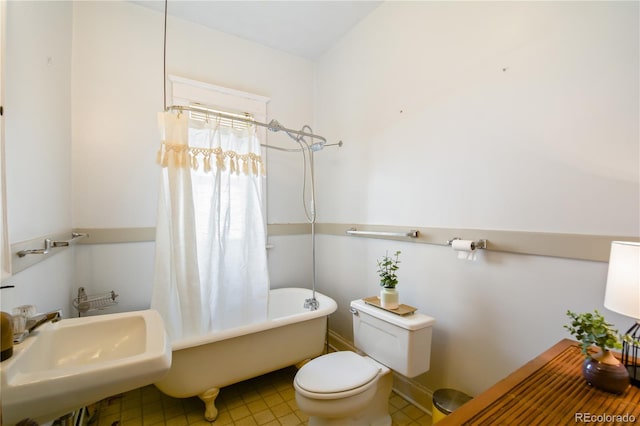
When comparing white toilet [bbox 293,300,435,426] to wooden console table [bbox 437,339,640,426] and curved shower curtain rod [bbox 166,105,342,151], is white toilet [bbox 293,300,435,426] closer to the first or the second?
wooden console table [bbox 437,339,640,426]

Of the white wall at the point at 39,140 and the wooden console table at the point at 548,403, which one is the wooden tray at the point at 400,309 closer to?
the wooden console table at the point at 548,403

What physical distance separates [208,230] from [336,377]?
112 centimetres

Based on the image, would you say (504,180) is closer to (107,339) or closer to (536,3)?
(536,3)

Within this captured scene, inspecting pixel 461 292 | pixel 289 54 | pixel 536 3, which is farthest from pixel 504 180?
pixel 289 54

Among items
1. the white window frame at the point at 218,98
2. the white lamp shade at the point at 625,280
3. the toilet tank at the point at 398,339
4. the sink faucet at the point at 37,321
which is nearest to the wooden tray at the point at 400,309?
the toilet tank at the point at 398,339

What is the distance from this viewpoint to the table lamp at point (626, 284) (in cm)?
81

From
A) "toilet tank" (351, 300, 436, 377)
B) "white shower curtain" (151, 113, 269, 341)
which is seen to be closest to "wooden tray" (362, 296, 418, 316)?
"toilet tank" (351, 300, 436, 377)

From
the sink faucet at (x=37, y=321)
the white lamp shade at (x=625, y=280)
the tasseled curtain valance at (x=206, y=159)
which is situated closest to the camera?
the white lamp shade at (x=625, y=280)

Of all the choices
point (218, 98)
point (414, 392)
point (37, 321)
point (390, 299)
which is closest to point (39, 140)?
point (37, 321)

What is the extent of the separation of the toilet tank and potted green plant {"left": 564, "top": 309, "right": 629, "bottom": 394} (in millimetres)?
691

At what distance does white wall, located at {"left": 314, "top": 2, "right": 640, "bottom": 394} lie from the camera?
111 cm

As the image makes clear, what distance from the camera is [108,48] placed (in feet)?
6.63

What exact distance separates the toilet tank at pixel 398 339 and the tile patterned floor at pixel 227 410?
1.37 feet

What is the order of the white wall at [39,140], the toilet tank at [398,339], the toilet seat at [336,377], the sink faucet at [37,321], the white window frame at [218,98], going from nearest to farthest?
the sink faucet at [37,321]
the white wall at [39,140]
the toilet seat at [336,377]
the toilet tank at [398,339]
the white window frame at [218,98]
